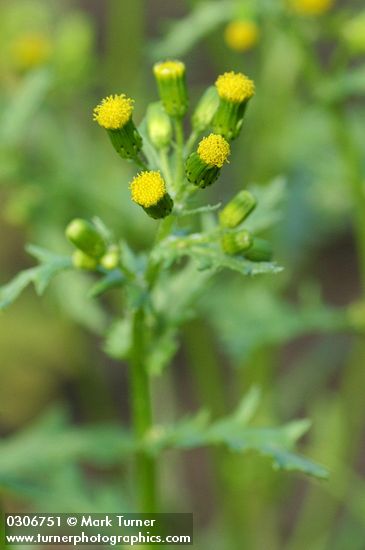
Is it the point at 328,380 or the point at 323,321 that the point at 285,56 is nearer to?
the point at 323,321

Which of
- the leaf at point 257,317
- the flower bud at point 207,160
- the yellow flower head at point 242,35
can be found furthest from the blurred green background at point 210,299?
the flower bud at point 207,160

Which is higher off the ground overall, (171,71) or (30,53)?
(30,53)

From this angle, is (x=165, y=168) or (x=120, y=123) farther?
(x=165, y=168)

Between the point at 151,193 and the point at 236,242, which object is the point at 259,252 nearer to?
the point at 236,242

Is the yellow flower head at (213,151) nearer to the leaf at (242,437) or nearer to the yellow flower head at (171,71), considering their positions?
the yellow flower head at (171,71)

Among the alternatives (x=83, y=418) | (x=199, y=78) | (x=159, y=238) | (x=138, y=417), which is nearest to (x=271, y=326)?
(x=138, y=417)

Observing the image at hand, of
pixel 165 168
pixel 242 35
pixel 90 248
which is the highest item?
pixel 242 35

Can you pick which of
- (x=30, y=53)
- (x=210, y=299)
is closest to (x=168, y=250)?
(x=210, y=299)
